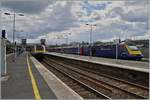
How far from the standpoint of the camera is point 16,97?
1388 cm

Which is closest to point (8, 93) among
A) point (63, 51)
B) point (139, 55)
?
point (139, 55)

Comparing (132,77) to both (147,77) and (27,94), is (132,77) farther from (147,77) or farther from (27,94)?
(27,94)

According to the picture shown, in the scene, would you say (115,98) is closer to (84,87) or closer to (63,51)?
(84,87)

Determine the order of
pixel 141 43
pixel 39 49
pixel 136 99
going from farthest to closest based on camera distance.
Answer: pixel 39 49
pixel 141 43
pixel 136 99

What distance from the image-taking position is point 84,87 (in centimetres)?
2166

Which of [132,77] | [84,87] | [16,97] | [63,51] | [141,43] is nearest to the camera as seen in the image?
[16,97]

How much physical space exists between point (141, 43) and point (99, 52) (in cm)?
962

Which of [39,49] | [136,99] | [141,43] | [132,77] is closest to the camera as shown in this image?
[136,99]

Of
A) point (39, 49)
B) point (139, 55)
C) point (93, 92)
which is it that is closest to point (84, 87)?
point (93, 92)

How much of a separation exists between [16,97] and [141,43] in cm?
5896

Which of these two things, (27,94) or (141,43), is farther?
(141,43)

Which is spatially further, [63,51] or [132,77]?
[63,51]

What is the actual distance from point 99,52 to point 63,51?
46.7 m

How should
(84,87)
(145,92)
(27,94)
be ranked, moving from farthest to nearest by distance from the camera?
(84,87)
(145,92)
(27,94)
